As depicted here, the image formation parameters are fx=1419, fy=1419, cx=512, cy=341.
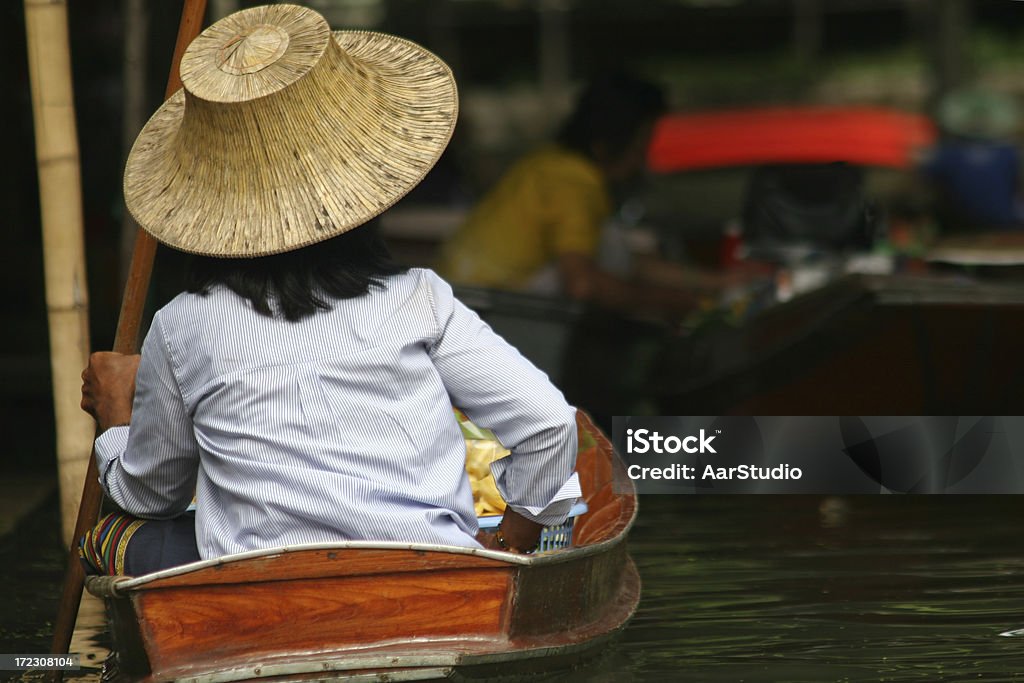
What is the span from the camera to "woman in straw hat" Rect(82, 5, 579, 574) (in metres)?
2.34

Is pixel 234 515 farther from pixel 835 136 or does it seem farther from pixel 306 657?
pixel 835 136

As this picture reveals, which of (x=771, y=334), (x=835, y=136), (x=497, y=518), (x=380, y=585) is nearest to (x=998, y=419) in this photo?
(x=771, y=334)

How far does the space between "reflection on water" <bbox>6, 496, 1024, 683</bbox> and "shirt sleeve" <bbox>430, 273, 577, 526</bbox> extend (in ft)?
1.87

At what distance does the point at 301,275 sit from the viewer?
238 centimetres

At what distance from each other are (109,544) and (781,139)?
308 inches

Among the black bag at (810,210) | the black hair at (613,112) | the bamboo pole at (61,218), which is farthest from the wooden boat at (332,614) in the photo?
the black bag at (810,210)

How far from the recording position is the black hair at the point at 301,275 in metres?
2.36

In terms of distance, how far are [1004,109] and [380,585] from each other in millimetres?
10830

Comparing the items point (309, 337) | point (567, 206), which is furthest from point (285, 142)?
point (567, 206)

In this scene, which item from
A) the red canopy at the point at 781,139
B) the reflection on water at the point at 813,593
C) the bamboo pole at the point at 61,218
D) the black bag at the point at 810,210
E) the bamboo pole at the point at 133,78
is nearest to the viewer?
the reflection on water at the point at 813,593

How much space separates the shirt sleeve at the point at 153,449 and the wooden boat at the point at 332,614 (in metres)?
0.20

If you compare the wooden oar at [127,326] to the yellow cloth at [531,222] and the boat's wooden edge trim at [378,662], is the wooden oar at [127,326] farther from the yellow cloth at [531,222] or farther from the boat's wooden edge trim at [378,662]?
the yellow cloth at [531,222]

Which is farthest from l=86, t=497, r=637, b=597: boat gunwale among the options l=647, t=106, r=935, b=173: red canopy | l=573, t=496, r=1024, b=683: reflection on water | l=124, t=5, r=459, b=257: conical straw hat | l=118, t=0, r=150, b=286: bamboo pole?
l=647, t=106, r=935, b=173: red canopy

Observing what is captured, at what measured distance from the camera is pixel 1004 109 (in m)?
12.0
